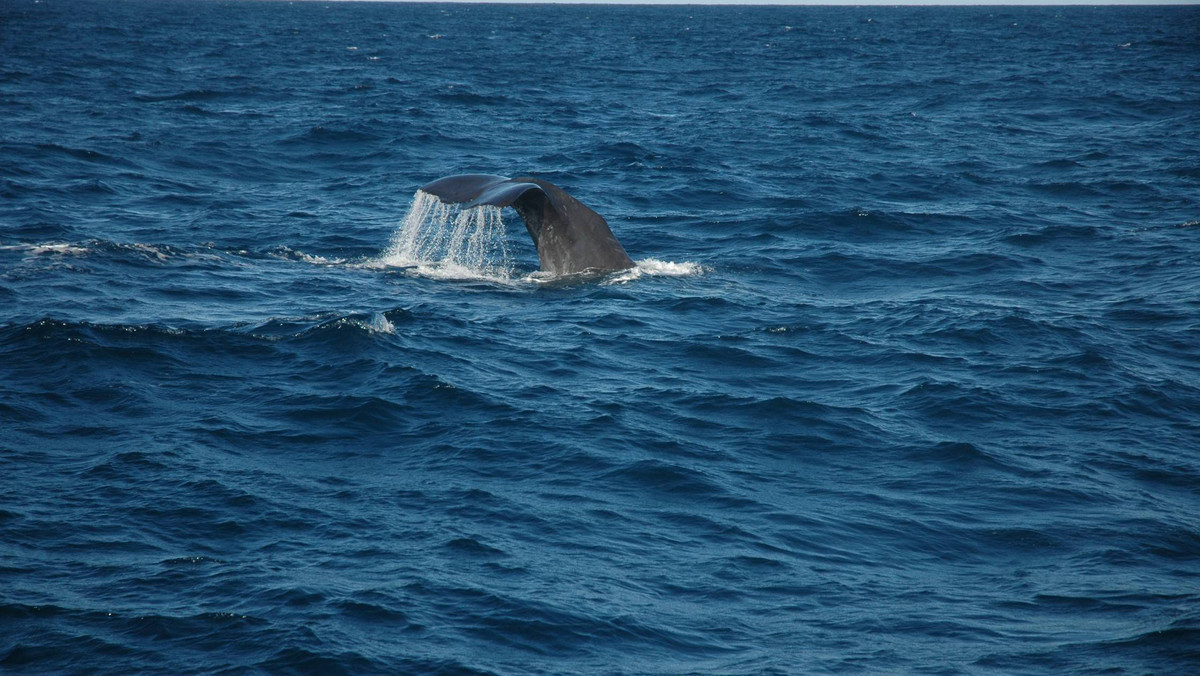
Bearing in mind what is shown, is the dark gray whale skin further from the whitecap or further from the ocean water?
the ocean water

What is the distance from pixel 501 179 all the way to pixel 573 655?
752 centimetres

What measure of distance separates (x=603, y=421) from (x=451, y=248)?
7619 mm

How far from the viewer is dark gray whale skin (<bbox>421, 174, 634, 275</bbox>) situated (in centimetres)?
1327

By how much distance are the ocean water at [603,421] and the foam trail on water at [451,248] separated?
0.11 m

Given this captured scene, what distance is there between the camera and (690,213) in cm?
2223

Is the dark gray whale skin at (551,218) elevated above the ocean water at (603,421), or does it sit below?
above

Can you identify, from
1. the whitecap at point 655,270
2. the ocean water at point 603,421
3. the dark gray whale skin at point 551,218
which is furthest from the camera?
the whitecap at point 655,270

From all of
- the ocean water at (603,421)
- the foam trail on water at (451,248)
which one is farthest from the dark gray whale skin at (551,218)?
the foam trail on water at (451,248)

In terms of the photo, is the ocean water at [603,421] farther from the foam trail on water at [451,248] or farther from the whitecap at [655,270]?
the whitecap at [655,270]

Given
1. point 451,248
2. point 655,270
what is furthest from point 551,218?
point 451,248

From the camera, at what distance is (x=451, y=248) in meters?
18.1

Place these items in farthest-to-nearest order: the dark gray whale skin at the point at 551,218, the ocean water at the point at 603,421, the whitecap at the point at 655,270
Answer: the whitecap at the point at 655,270 → the dark gray whale skin at the point at 551,218 → the ocean water at the point at 603,421

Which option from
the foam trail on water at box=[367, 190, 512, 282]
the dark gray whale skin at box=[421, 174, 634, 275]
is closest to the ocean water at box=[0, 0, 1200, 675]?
the foam trail on water at box=[367, 190, 512, 282]

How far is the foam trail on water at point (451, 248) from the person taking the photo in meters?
16.9
